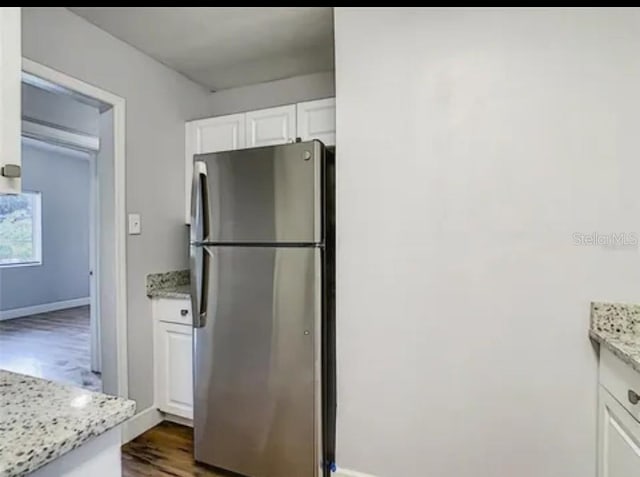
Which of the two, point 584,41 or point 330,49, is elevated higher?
point 330,49

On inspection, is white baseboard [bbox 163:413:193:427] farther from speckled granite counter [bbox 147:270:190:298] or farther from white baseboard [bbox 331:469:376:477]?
white baseboard [bbox 331:469:376:477]

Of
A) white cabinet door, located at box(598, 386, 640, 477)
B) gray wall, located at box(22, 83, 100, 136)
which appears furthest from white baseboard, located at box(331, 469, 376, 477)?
gray wall, located at box(22, 83, 100, 136)

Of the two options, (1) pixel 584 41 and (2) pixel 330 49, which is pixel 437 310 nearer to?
(1) pixel 584 41

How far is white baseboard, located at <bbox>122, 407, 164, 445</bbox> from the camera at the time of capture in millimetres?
2232

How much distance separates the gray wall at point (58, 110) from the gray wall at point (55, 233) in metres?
1.91

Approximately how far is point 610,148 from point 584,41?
417 millimetres

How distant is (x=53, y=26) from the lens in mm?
1881

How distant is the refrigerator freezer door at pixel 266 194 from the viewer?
1.73 meters

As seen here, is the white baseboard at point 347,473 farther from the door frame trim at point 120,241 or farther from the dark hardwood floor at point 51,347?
the dark hardwood floor at point 51,347

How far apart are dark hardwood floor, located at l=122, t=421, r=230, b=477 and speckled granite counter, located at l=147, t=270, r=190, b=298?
0.83 metres

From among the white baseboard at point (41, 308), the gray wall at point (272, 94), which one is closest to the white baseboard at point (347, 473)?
the gray wall at point (272, 94)

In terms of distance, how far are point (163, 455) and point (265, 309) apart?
1.10 m
